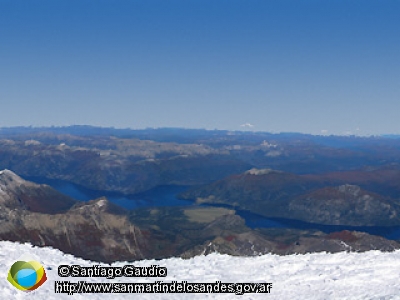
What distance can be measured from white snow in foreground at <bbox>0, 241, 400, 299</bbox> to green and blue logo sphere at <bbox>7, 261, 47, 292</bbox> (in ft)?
1.30

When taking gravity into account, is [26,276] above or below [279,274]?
above

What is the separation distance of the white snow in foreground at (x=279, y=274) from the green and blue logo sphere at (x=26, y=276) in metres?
0.40

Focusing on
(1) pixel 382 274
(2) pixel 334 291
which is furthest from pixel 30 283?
(1) pixel 382 274

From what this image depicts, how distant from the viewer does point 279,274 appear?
32.2 metres

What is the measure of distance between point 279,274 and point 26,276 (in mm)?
19311

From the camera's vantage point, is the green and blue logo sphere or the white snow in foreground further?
the white snow in foreground

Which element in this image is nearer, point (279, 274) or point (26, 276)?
point (26, 276)

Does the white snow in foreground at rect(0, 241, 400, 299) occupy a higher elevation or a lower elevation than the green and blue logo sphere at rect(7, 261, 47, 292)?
lower

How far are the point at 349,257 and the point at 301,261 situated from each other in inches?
167

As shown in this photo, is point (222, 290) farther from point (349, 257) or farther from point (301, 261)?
point (349, 257)

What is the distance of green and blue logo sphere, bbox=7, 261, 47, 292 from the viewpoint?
2539 centimetres

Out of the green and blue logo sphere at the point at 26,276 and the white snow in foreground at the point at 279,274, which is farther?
the white snow in foreground at the point at 279,274

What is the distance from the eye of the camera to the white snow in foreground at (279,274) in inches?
1027

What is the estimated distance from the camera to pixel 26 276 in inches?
1035
